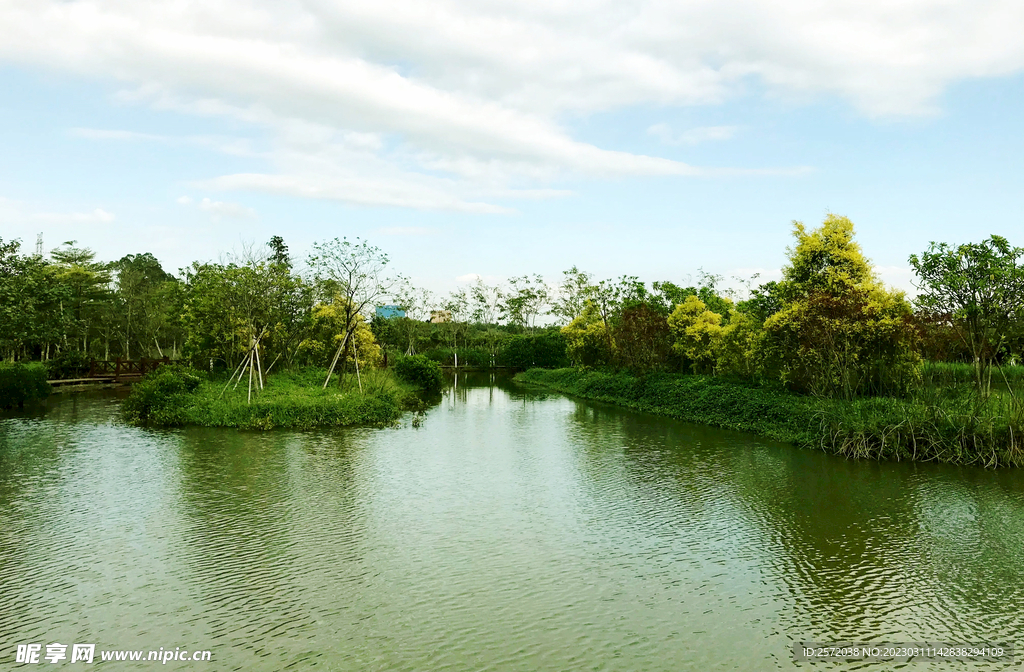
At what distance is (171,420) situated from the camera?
17.6 m

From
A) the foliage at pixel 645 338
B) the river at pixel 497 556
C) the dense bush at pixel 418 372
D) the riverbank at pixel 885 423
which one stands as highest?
the foliage at pixel 645 338

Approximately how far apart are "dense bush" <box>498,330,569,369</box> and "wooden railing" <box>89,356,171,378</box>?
914 inches

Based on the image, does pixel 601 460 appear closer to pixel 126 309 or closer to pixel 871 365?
pixel 871 365

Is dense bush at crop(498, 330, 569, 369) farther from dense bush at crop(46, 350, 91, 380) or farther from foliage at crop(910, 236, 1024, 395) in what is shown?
foliage at crop(910, 236, 1024, 395)

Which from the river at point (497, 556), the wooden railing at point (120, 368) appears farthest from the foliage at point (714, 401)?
the wooden railing at point (120, 368)

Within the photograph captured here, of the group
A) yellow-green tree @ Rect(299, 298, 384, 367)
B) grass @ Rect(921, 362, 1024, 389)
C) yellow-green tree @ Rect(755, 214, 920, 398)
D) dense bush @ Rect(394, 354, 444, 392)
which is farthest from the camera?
dense bush @ Rect(394, 354, 444, 392)

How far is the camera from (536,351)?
48406 millimetres

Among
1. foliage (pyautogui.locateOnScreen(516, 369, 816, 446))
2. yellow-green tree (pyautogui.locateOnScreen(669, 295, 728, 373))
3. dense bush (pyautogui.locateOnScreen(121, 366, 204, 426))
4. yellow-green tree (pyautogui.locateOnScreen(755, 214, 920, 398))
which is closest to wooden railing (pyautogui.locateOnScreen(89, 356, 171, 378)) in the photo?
dense bush (pyautogui.locateOnScreen(121, 366, 204, 426))

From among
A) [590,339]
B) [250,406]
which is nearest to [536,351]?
[590,339]

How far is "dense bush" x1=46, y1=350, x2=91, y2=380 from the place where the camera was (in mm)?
31531

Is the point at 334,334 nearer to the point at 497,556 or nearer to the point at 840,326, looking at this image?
the point at 840,326

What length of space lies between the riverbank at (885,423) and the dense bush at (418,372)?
13.9m

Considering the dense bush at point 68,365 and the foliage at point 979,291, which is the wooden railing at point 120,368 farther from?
the foliage at point 979,291

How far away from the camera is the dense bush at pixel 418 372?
30219mm
